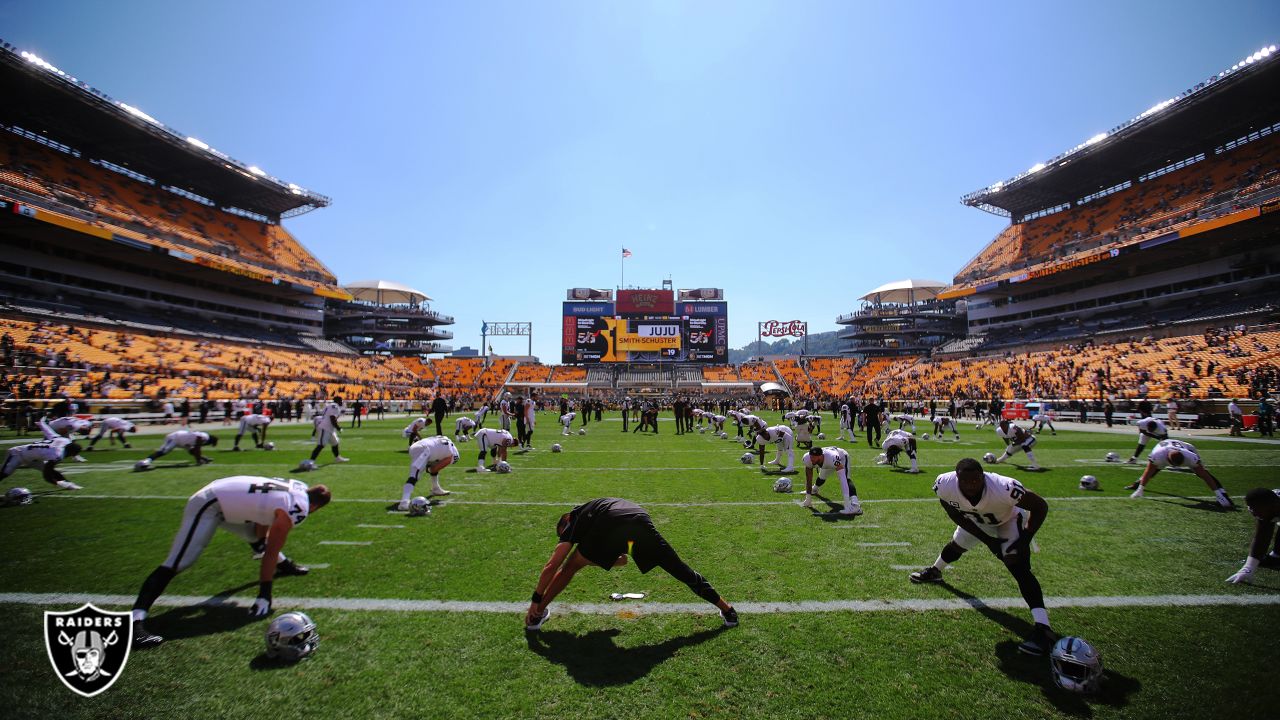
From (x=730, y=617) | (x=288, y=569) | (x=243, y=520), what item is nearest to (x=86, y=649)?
(x=243, y=520)

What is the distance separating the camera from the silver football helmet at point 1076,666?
3303 millimetres

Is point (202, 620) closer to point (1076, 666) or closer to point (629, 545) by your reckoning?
point (629, 545)

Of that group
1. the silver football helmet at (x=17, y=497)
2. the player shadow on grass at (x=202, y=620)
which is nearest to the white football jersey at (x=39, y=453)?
the silver football helmet at (x=17, y=497)

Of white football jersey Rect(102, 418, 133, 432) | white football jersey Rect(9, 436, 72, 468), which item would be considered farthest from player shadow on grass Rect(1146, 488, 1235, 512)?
white football jersey Rect(102, 418, 133, 432)

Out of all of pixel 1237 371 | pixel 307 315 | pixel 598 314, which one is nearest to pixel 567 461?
pixel 1237 371

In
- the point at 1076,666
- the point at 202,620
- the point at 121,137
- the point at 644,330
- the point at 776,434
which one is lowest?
the point at 202,620

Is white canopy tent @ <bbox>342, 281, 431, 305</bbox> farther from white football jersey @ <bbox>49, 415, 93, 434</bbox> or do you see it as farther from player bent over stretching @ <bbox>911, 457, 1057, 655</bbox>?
player bent over stretching @ <bbox>911, 457, 1057, 655</bbox>

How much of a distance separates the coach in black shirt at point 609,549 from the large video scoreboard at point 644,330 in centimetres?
5373

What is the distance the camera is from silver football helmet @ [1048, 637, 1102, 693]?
330 centimetres

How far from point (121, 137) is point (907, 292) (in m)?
93.4

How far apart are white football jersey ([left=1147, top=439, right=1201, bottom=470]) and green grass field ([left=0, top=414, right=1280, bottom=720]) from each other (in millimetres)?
741

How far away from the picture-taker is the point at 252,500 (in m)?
4.51

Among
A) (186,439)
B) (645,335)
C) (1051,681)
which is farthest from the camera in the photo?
(645,335)

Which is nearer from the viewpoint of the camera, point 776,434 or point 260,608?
point 260,608
